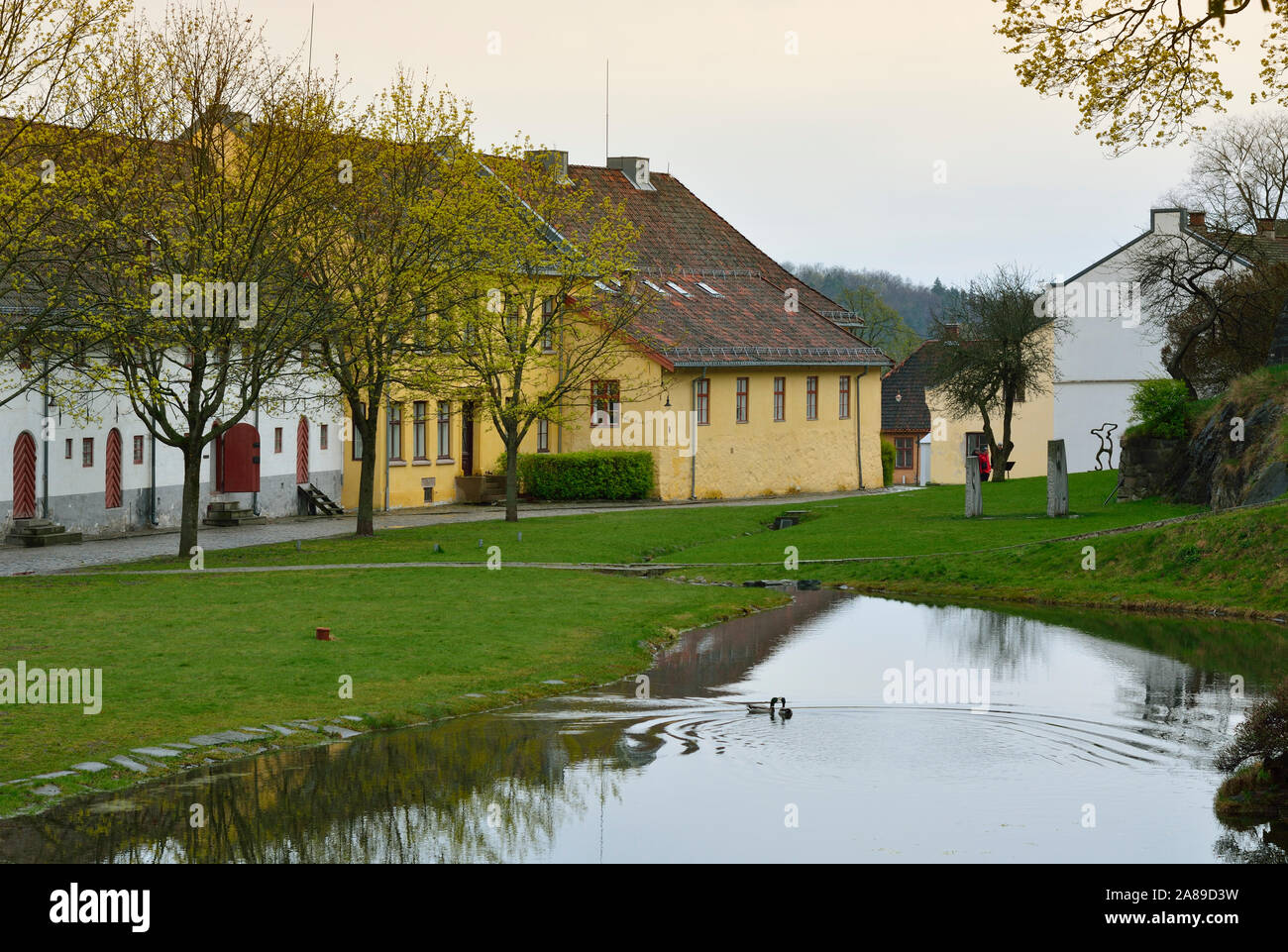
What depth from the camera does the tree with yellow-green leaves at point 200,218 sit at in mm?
28406

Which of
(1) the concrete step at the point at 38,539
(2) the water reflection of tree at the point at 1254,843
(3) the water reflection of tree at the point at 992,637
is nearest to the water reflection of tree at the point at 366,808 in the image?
(2) the water reflection of tree at the point at 1254,843

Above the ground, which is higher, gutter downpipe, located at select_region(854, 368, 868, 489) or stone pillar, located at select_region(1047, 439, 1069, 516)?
gutter downpipe, located at select_region(854, 368, 868, 489)

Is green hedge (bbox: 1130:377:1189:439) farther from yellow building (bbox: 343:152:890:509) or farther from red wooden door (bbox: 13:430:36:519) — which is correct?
red wooden door (bbox: 13:430:36:519)

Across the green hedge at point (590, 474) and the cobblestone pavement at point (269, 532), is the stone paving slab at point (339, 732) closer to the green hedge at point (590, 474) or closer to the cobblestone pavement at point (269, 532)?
the cobblestone pavement at point (269, 532)

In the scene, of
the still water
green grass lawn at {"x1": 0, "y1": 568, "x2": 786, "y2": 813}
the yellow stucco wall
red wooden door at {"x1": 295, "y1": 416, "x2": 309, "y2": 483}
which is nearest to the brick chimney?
the yellow stucco wall

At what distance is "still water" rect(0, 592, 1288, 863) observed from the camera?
11.2 metres

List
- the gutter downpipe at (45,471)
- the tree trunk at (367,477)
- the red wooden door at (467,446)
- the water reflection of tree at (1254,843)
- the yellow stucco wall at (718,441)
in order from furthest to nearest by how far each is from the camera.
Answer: the red wooden door at (467,446) < the yellow stucco wall at (718,441) < the tree trunk at (367,477) < the gutter downpipe at (45,471) < the water reflection of tree at (1254,843)

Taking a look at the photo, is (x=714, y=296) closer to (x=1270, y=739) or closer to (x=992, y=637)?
(x=992, y=637)

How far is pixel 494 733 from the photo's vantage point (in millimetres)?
15508

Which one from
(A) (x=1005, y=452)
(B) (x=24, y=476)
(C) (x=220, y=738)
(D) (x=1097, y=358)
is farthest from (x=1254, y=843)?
(D) (x=1097, y=358)

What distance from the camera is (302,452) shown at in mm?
46438

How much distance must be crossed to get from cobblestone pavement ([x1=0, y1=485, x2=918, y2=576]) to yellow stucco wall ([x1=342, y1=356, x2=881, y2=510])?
1.22 m

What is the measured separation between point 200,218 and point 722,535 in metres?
15.8

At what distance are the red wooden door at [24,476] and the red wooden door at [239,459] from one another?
795cm
